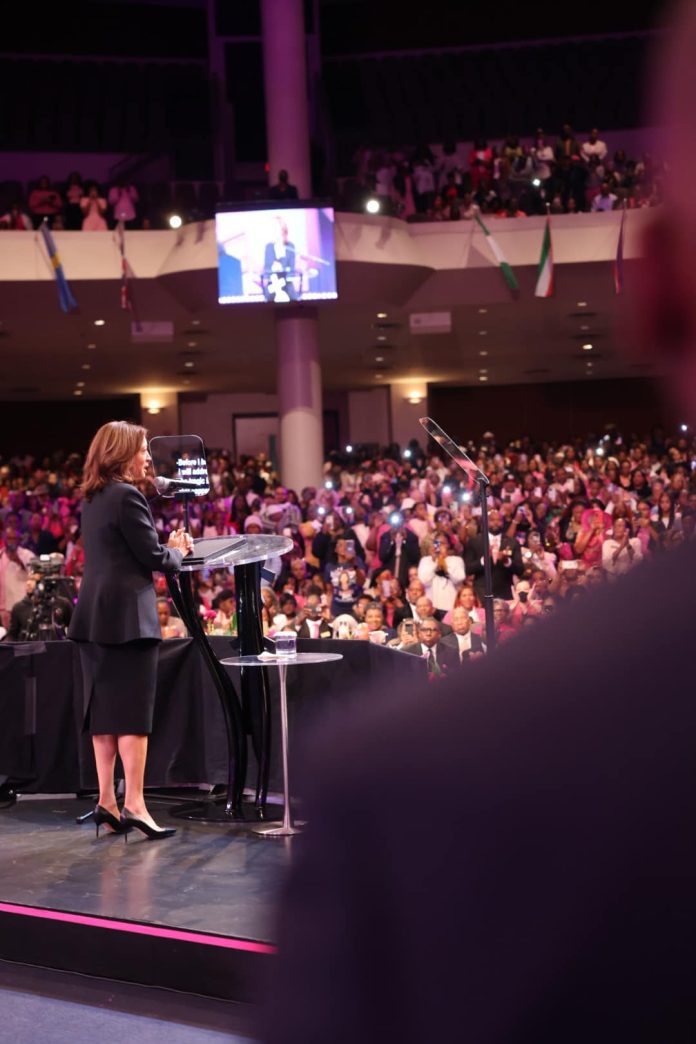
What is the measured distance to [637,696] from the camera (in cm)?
56

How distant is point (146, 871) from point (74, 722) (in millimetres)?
1666

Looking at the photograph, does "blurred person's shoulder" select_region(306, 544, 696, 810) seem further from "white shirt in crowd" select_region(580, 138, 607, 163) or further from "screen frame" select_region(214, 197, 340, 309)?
"white shirt in crowd" select_region(580, 138, 607, 163)

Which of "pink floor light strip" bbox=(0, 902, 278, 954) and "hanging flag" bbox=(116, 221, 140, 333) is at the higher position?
"hanging flag" bbox=(116, 221, 140, 333)

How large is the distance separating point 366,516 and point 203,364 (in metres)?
12.7

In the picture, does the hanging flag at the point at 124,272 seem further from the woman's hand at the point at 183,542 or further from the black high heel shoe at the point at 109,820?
the black high heel shoe at the point at 109,820

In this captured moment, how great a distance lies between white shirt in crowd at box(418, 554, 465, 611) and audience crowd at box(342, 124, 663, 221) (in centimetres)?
876

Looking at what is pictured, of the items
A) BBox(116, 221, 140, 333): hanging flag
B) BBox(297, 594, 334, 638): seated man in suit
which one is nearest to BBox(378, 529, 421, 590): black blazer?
BBox(297, 594, 334, 638): seated man in suit

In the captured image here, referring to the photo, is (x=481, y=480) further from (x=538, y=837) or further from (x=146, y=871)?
(x=538, y=837)

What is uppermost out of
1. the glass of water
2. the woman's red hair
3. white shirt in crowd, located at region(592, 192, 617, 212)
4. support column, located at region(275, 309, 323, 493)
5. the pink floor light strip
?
white shirt in crowd, located at region(592, 192, 617, 212)

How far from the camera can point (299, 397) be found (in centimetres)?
1852

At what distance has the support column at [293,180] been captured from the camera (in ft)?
59.0

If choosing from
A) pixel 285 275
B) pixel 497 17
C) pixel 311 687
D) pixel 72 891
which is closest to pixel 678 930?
pixel 72 891

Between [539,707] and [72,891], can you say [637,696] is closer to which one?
[539,707]

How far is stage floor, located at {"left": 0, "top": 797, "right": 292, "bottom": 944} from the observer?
416 centimetres
